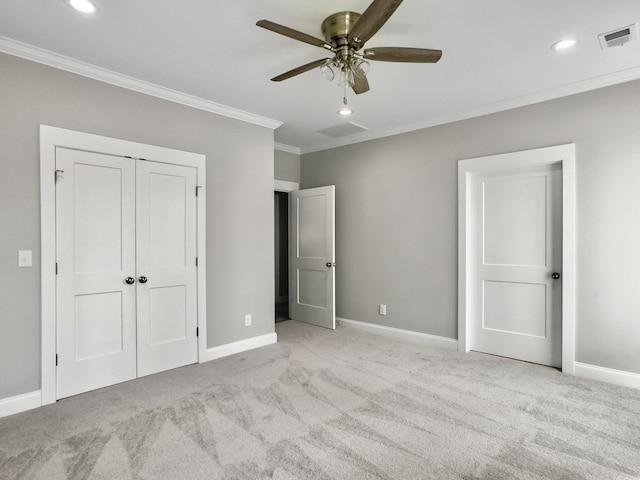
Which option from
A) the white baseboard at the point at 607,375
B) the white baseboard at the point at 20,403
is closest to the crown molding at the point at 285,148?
the white baseboard at the point at 20,403

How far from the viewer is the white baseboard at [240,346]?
12.1 feet

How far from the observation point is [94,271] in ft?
9.59

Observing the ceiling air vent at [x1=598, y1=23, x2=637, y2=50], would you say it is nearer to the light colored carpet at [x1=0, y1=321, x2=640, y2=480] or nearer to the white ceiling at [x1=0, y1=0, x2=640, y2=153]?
the white ceiling at [x1=0, y1=0, x2=640, y2=153]

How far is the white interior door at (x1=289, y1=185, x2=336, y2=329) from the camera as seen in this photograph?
16.0 ft

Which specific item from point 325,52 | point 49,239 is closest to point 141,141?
point 49,239

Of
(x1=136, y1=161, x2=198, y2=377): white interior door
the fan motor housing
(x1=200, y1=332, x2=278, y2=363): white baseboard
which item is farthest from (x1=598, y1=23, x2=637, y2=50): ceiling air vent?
(x1=200, y1=332, x2=278, y2=363): white baseboard

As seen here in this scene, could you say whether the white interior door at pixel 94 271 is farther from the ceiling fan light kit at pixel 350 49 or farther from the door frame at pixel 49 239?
the ceiling fan light kit at pixel 350 49

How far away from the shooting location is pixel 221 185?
12.4 ft

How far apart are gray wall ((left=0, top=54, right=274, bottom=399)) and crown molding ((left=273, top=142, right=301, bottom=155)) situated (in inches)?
38.6

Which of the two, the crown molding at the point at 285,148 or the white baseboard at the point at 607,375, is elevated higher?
the crown molding at the point at 285,148

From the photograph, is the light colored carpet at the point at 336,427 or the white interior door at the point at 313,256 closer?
the light colored carpet at the point at 336,427

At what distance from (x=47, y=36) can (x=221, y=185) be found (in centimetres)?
177

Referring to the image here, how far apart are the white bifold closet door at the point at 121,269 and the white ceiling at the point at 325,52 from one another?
854 mm

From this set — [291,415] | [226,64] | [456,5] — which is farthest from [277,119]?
[291,415]
